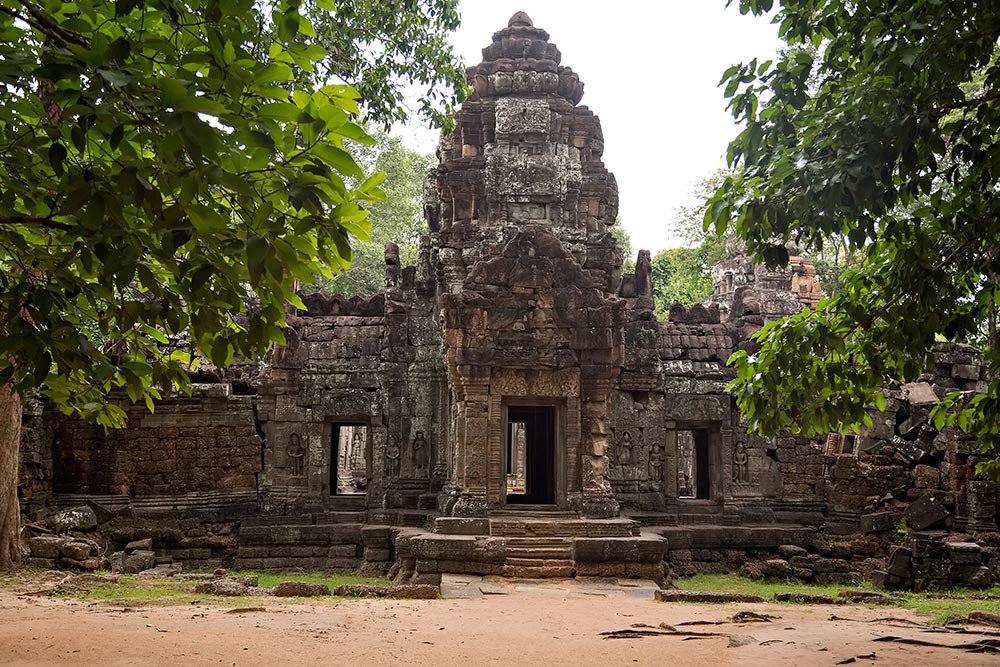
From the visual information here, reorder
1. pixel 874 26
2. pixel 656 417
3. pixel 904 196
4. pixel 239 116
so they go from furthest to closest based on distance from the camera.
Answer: pixel 656 417 → pixel 904 196 → pixel 874 26 → pixel 239 116

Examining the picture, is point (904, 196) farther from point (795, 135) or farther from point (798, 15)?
point (798, 15)

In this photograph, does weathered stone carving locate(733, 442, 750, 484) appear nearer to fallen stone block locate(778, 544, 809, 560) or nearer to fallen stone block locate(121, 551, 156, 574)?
fallen stone block locate(778, 544, 809, 560)

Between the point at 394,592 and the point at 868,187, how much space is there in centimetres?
743

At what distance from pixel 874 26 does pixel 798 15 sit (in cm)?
85

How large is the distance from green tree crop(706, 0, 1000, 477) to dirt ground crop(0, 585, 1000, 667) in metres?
1.91

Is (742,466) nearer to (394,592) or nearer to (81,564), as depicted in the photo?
(394,592)

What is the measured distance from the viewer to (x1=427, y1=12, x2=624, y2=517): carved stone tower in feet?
40.7

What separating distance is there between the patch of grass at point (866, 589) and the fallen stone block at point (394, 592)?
4392 mm

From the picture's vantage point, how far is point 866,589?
12445 mm

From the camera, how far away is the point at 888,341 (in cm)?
542

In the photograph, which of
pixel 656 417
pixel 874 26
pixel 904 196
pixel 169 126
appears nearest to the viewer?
pixel 169 126

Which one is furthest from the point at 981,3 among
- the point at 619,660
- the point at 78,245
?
the point at 619,660

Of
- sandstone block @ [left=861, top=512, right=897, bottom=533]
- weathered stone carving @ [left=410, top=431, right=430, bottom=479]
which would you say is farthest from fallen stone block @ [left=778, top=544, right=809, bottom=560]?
weathered stone carving @ [left=410, top=431, right=430, bottom=479]

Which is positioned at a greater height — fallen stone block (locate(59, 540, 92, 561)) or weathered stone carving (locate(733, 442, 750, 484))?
weathered stone carving (locate(733, 442, 750, 484))
